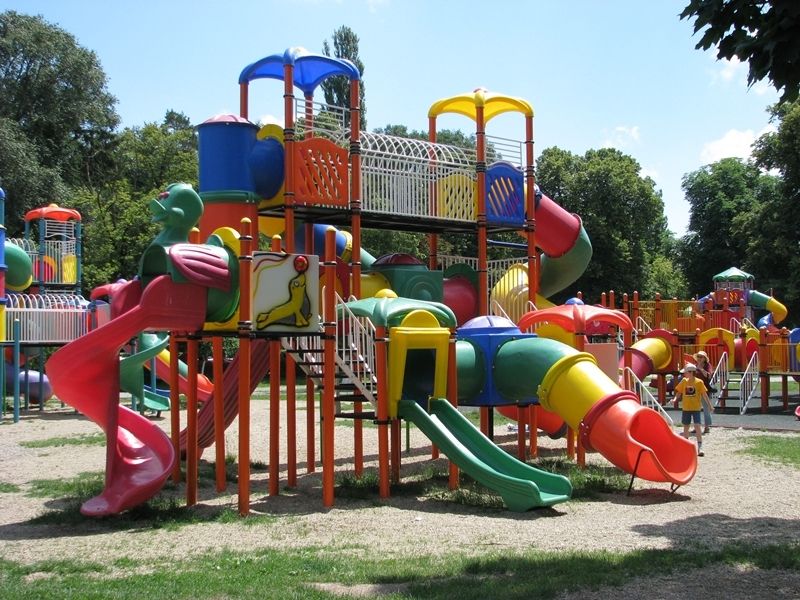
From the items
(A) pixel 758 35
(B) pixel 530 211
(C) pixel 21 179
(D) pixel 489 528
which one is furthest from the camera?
(C) pixel 21 179

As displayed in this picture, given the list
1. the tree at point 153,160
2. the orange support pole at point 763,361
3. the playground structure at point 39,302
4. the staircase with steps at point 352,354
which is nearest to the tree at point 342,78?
the tree at point 153,160

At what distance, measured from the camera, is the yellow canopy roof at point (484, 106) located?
1845cm

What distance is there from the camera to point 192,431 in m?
12.7

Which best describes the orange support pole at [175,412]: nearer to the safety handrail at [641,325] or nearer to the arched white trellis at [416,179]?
the arched white trellis at [416,179]

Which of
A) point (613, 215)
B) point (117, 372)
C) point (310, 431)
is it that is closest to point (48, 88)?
point (613, 215)

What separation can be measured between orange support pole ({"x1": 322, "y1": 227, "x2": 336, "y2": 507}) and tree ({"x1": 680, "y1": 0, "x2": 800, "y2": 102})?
5830 millimetres

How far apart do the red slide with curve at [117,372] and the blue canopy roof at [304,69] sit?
5.85 m

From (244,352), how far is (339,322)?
248 centimetres

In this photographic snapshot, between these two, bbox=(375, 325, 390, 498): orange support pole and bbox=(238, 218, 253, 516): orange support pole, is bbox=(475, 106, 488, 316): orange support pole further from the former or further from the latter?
bbox=(238, 218, 253, 516): orange support pole

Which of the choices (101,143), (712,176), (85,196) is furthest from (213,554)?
(712,176)

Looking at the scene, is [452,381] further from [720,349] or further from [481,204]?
[720,349]

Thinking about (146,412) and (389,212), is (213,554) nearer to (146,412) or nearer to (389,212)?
(389,212)

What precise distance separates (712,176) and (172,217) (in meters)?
57.7

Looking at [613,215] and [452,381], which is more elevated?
[613,215]
